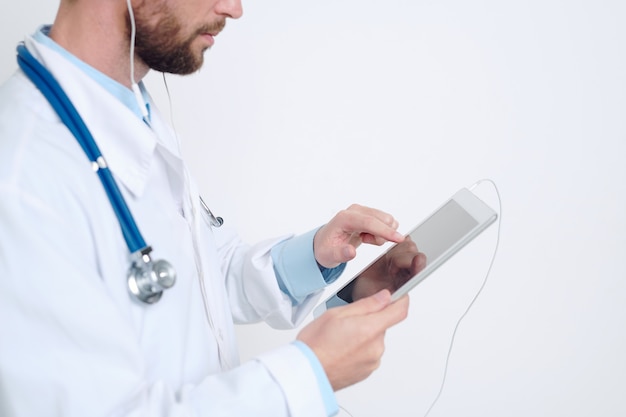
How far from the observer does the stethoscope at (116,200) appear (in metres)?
0.94

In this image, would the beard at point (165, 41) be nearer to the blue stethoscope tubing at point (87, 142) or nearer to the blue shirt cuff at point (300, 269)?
the blue stethoscope tubing at point (87, 142)

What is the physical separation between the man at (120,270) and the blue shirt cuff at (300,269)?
0.43 ft

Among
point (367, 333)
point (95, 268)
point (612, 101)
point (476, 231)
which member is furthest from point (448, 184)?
point (95, 268)

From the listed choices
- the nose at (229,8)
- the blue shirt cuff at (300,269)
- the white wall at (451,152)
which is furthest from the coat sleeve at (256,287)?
the nose at (229,8)

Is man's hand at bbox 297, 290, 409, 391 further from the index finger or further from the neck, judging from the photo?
the neck

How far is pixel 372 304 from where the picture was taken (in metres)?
0.99

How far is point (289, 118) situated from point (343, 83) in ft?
0.58

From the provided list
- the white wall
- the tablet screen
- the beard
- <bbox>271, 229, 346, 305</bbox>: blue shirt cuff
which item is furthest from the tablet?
the white wall

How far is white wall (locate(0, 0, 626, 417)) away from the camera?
186 centimetres

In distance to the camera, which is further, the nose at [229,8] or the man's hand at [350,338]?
the nose at [229,8]

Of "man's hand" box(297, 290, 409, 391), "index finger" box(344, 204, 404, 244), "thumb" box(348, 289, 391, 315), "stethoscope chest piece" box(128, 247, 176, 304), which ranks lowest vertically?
"man's hand" box(297, 290, 409, 391)

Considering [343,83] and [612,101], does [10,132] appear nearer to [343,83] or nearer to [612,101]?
[343,83]

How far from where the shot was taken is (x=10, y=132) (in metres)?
0.93

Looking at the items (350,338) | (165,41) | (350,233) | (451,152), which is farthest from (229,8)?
(451,152)
